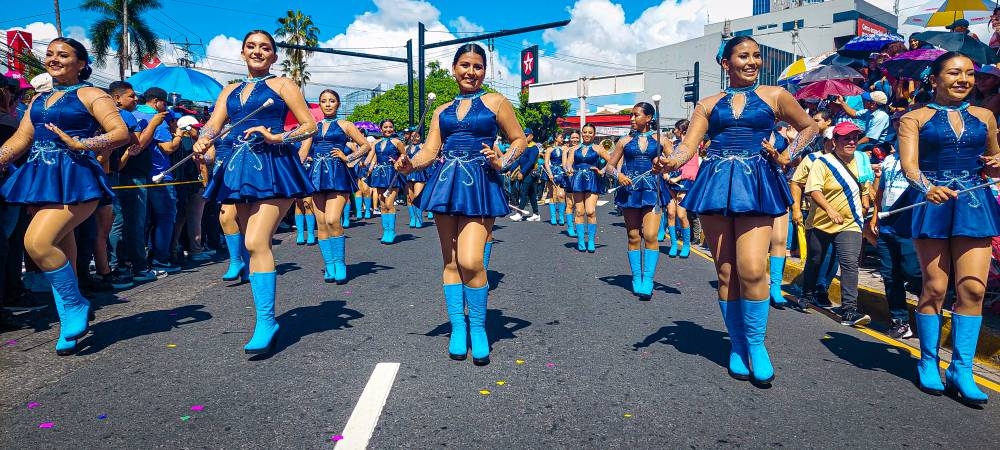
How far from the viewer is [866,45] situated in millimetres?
11844

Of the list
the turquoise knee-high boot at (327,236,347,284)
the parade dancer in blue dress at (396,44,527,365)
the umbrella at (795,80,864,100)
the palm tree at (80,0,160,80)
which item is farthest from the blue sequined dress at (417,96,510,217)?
the palm tree at (80,0,160,80)

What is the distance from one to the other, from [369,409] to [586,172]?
793 centimetres

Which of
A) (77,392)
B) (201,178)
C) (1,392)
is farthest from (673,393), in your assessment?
(201,178)

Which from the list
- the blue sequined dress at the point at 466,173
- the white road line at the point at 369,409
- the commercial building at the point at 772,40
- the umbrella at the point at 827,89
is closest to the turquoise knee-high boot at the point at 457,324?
the white road line at the point at 369,409

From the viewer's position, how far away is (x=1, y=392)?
3.76 meters

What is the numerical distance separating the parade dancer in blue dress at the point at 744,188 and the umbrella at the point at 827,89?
8.05 metres

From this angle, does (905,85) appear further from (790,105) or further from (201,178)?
(201,178)

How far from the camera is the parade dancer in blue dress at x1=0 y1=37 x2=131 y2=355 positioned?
444 centimetres

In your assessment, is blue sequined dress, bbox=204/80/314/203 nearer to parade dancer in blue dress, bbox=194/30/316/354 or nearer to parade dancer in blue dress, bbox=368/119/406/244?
parade dancer in blue dress, bbox=194/30/316/354

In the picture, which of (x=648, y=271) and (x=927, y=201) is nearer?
(x=927, y=201)

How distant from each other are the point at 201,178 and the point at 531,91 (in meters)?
32.1

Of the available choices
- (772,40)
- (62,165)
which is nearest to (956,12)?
(62,165)

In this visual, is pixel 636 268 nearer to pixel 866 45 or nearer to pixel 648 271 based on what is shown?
pixel 648 271

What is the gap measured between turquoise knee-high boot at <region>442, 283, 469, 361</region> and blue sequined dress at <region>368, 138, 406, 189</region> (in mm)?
8833
